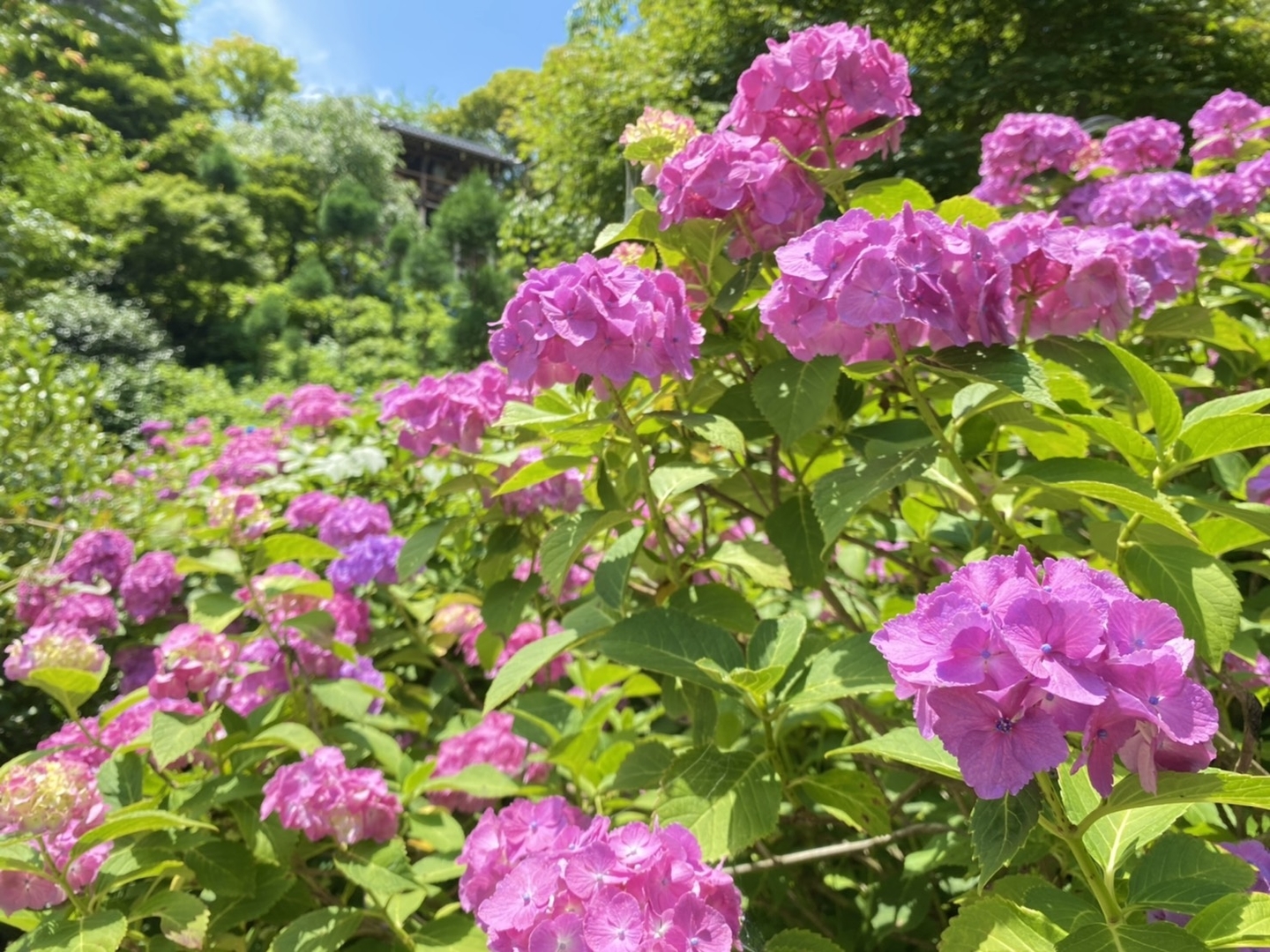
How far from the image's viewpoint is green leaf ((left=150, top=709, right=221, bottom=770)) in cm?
120

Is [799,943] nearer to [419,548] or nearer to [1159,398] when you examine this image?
[1159,398]

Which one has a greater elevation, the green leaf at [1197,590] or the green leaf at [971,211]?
the green leaf at [971,211]

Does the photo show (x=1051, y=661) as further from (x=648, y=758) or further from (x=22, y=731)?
(x=22, y=731)

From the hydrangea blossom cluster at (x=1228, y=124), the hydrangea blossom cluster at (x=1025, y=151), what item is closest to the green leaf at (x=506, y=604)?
the hydrangea blossom cluster at (x=1025, y=151)

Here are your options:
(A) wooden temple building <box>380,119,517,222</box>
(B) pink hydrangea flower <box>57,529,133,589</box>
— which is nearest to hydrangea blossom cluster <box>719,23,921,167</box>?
(B) pink hydrangea flower <box>57,529,133,589</box>

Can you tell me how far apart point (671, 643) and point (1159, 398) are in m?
0.65

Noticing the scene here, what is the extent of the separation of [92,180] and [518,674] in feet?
58.3

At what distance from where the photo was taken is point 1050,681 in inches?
19.7

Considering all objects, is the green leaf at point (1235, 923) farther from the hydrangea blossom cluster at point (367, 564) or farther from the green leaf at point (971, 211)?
the hydrangea blossom cluster at point (367, 564)

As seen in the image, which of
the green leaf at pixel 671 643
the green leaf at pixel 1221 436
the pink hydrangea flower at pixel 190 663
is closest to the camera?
the green leaf at pixel 1221 436

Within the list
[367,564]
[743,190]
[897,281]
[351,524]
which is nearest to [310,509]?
[351,524]

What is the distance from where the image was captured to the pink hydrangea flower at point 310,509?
2178mm

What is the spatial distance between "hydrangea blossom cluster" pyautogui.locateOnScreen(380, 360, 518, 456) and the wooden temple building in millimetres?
30364

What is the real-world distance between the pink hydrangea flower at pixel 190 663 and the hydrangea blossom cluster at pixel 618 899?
3.03 feet
